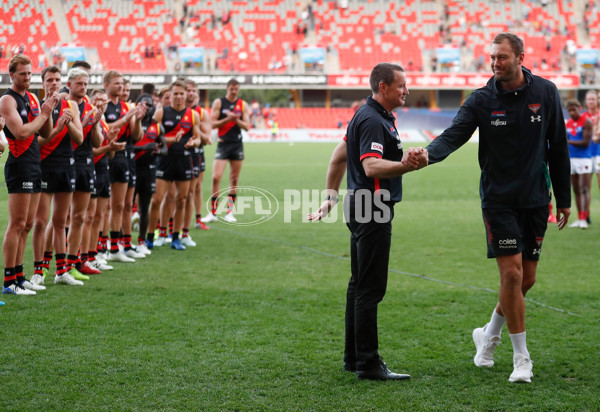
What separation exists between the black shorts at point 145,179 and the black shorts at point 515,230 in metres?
5.97

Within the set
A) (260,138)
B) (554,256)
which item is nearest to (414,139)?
(260,138)

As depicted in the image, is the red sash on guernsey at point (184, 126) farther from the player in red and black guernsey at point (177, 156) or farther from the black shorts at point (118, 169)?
the black shorts at point (118, 169)

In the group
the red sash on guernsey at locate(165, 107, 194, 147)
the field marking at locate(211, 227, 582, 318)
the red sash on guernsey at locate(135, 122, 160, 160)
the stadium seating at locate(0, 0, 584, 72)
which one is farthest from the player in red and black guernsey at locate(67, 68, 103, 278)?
the stadium seating at locate(0, 0, 584, 72)

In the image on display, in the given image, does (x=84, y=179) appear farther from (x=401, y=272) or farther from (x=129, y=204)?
(x=401, y=272)

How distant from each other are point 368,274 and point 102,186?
15.3 feet

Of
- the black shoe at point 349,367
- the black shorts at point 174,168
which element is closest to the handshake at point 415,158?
the black shoe at point 349,367

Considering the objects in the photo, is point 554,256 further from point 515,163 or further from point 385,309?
point 515,163

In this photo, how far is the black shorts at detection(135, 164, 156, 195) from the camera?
9.66 meters

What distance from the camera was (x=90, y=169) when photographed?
7578mm

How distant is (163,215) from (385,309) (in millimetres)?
4764

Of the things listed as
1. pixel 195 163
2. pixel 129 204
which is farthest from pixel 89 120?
pixel 195 163

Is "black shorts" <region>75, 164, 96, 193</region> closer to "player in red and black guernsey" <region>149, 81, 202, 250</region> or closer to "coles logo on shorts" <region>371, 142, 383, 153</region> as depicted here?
"player in red and black guernsey" <region>149, 81, 202, 250</region>

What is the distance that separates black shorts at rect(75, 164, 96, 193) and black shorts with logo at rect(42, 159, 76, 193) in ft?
0.82

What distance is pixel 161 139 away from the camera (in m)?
9.71
